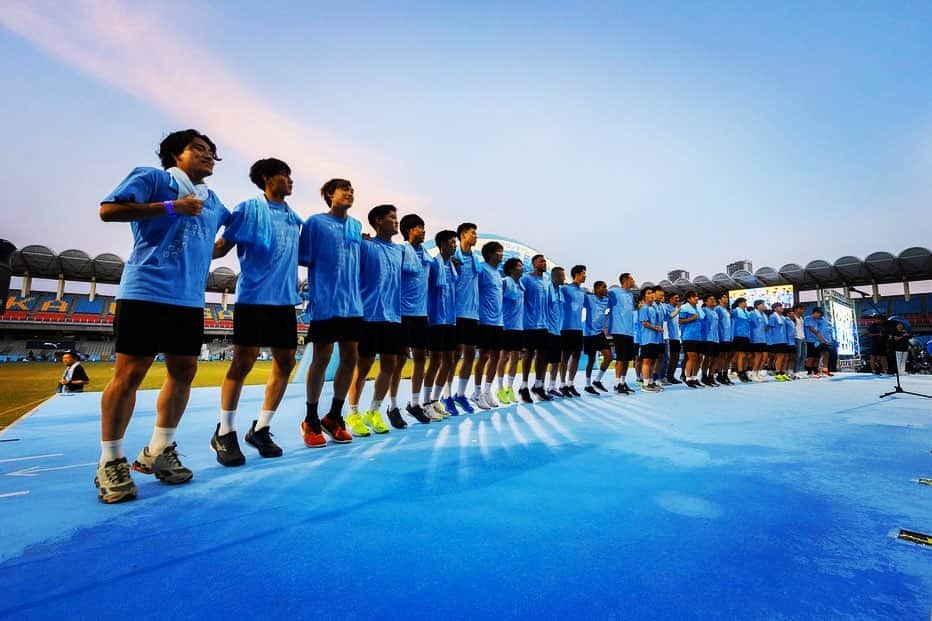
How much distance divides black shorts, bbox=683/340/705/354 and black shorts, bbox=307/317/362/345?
7602 millimetres

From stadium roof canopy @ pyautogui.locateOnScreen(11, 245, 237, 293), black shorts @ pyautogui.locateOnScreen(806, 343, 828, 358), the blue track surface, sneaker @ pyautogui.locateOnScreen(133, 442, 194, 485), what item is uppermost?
stadium roof canopy @ pyautogui.locateOnScreen(11, 245, 237, 293)

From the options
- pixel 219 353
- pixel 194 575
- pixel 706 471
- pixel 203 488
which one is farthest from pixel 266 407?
pixel 219 353

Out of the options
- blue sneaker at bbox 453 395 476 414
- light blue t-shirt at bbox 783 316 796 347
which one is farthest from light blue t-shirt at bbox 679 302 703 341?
blue sneaker at bbox 453 395 476 414

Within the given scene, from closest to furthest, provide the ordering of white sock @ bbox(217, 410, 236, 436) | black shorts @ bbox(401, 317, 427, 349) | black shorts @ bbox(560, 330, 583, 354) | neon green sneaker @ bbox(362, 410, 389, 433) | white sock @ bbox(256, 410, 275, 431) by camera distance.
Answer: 1. white sock @ bbox(217, 410, 236, 436)
2. white sock @ bbox(256, 410, 275, 431)
3. neon green sneaker @ bbox(362, 410, 389, 433)
4. black shorts @ bbox(401, 317, 427, 349)
5. black shorts @ bbox(560, 330, 583, 354)

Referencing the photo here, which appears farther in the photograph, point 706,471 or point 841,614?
point 706,471

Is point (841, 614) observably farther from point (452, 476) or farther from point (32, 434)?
point (32, 434)

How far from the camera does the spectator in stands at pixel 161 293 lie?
1.98 metres

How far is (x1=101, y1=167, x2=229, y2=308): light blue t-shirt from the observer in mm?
2037

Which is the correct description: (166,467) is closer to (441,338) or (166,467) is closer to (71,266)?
(441,338)

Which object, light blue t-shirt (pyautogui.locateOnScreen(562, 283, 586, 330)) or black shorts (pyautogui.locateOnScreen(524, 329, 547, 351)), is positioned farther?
light blue t-shirt (pyautogui.locateOnScreen(562, 283, 586, 330))

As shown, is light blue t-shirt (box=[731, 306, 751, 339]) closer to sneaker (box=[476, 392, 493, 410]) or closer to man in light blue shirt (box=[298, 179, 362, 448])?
sneaker (box=[476, 392, 493, 410])

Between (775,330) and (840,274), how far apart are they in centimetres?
2825

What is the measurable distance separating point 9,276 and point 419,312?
2.82 m

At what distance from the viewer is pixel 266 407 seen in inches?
114
